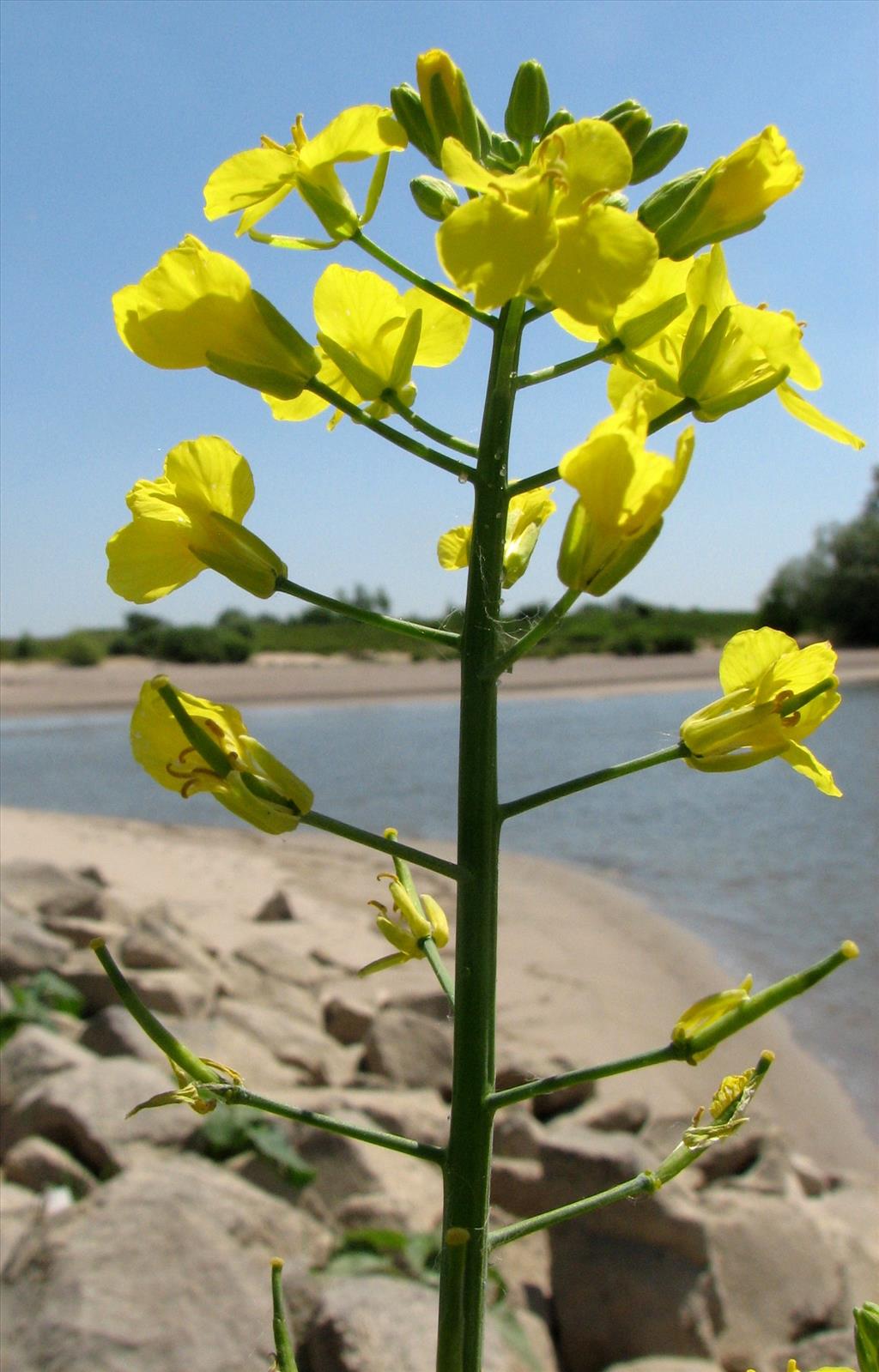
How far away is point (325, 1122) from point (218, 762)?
1.17 feet

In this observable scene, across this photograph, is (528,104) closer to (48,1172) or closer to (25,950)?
(48,1172)

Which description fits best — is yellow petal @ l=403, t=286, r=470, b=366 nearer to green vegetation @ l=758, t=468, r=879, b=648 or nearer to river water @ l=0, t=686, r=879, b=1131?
river water @ l=0, t=686, r=879, b=1131

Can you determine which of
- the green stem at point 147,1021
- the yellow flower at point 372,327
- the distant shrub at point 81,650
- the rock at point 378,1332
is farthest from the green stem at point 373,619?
the distant shrub at point 81,650

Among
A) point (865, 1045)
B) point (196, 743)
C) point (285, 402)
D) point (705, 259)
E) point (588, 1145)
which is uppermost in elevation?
point (705, 259)

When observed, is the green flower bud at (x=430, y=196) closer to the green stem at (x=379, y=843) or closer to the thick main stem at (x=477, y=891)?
the thick main stem at (x=477, y=891)

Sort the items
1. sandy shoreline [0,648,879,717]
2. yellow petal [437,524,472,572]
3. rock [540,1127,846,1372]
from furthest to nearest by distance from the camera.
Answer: sandy shoreline [0,648,879,717], rock [540,1127,846,1372], yellow petal [437,524,472,572]

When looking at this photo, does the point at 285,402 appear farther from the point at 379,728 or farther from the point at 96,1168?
the point at 379,728

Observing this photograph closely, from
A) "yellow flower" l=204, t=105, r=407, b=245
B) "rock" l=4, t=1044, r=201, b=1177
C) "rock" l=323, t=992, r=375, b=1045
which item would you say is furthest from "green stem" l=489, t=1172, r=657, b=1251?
"rock" l=323, t=992, r=375, b=1045

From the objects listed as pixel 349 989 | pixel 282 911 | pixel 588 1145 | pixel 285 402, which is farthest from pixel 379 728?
pixel 285 402

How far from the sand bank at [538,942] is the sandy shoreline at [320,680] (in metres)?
14.4

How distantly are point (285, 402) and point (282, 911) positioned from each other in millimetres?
8530

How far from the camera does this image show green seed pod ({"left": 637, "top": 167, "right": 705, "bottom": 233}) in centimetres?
113

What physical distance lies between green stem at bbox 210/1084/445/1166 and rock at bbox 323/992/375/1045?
5.34 meters

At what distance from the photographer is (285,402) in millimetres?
1308
